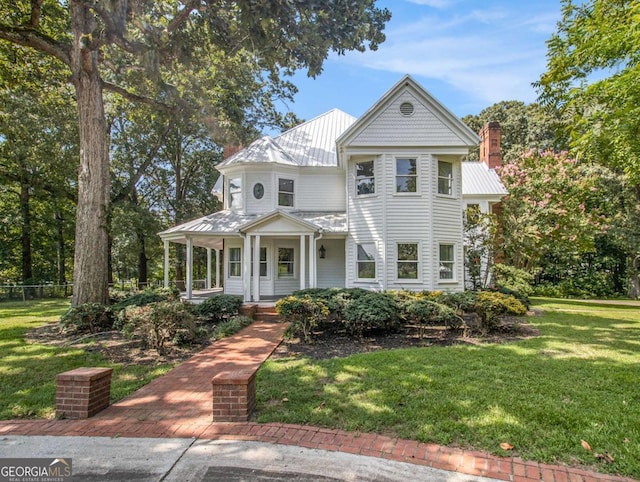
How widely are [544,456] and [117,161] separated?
92.5 feet

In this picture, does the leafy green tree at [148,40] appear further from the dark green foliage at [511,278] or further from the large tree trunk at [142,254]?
the large tree trunk at [142,254]

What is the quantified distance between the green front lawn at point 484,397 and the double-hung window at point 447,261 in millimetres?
5788

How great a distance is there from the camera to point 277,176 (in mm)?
15695

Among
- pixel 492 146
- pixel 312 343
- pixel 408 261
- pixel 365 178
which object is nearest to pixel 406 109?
pixel 365 178

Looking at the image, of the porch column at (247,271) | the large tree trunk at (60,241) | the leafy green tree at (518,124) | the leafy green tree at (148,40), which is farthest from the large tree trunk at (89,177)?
the leafy green tree at (518,124)

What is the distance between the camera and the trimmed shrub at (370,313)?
28.8 ft

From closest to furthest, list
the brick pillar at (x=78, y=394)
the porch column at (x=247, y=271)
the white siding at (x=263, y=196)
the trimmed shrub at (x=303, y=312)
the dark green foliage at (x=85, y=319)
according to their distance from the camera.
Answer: the brick pillar at (x=78, y=394)
the trimmed shrub at (x=303, y=312)
the dark green foliage at (x=85, y=319)
the porch column at (x=247, y=271)
the white siding at (x=263, y=196)

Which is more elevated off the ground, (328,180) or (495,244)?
(328,180)

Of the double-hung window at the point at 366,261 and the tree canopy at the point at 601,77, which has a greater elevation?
the tree canopy at the point at 601,77

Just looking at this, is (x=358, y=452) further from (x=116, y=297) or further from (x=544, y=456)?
(x=116, y=297)

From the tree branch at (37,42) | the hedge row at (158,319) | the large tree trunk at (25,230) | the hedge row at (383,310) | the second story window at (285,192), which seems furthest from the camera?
the large tree trunk at (25,230)

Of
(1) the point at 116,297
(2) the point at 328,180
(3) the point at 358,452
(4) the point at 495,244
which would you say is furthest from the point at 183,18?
(4) the point at 495,244

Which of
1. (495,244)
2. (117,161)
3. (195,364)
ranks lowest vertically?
(195,364)

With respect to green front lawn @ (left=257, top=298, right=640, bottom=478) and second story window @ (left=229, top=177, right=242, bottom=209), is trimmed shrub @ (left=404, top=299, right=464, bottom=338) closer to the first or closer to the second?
green front lawn @ (left=257, top=298, right=640, bottom=478)
